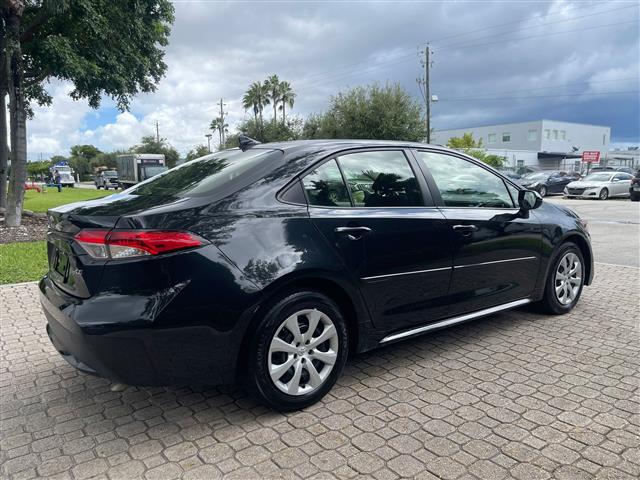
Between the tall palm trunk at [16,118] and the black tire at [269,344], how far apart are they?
10.7 meters

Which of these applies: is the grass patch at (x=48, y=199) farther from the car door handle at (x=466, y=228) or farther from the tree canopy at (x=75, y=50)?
the car door handle at (x=466, y=228)

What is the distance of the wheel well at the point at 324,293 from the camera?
2814 millimetres

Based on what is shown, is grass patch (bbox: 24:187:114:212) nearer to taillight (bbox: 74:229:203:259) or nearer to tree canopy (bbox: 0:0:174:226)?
tree canopy (bbox: 0:0:174:226)

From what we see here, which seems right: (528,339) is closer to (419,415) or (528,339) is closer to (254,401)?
(419,415)

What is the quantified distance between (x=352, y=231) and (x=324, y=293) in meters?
0.44

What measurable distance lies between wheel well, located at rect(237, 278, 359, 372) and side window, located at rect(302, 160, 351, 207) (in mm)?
520

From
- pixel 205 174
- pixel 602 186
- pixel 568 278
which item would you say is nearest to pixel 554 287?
pixel 568 278

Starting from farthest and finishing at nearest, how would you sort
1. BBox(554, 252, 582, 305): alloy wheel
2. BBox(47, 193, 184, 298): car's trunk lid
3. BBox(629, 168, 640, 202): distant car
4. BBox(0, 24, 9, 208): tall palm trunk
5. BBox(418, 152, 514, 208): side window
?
BBox(629, 168, 640, 202): distant car → BBox(0, 24, 9, 208): tall palm trunk → BBox(554, 252, 582, 305): alloy wheel → BBox(418, 152, 514, 208): side window → BBox(47, 193, 184, 298): car's trunk lid

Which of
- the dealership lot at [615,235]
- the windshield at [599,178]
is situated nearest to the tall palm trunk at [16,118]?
the dealership lot at [615,235]

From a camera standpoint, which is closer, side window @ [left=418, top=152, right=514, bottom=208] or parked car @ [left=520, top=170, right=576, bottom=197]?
side window @ [left=418, top=152, right=514, bottom=208]

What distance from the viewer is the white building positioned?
237 ft

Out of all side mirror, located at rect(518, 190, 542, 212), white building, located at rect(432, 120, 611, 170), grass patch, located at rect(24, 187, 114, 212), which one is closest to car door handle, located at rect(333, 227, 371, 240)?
side mirror, located at rect(518, 190, 542, 212)

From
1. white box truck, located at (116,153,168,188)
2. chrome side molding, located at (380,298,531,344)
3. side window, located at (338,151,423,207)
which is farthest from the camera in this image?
white box truck, located at (116,153,168,188)

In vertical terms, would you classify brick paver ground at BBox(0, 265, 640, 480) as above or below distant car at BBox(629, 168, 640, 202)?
below
